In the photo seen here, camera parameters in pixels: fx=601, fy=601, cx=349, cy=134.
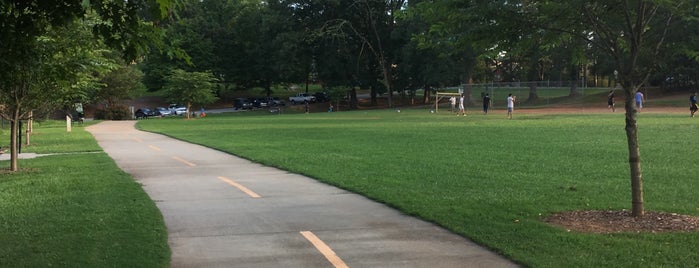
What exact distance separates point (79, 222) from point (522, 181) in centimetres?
736

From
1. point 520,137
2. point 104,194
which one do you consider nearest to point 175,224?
point 104,194

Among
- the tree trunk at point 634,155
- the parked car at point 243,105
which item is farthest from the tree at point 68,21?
the parked car at point 243,105

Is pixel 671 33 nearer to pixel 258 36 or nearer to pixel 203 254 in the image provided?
pixel 203 254

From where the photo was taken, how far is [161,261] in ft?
19.1

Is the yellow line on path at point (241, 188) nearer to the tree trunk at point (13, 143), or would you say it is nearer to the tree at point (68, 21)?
the tree at point (68, 21)

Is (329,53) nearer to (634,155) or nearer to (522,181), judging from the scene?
(522,181)

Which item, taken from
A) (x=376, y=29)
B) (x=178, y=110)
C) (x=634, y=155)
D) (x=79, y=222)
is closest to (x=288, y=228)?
(x=79, y=222)

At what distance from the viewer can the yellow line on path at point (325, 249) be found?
5.75 m

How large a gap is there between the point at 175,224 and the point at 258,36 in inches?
2814

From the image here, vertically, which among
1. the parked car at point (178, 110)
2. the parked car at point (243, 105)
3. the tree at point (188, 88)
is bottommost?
the parked car at point (178, 110)

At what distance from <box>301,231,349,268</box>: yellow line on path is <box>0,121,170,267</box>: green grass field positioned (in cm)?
154

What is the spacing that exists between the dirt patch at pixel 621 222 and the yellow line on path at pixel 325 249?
2892 mm

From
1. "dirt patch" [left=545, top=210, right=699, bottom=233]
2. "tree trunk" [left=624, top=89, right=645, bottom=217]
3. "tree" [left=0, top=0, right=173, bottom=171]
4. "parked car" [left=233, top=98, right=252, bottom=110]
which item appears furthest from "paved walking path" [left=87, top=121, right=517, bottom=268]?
"parked car" [left=233, top=98, right=252, bottom=110]

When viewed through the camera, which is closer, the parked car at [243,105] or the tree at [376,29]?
the tree at [376,29]
